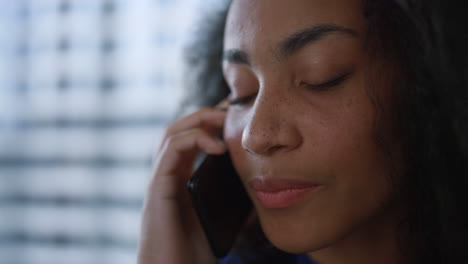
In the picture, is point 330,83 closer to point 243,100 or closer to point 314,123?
point 314,123

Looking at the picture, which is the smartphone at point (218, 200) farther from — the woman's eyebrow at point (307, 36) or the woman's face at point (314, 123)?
the woman's eyebrow at point (307, 36)

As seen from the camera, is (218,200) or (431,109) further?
(218,200)

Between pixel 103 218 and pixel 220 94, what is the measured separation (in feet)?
2.68

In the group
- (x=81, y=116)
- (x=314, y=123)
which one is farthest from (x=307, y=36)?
Result: (x=81, y=116)

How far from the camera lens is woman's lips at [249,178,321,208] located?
1.98ft

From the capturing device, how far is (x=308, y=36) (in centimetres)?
58

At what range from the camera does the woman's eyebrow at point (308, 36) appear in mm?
574

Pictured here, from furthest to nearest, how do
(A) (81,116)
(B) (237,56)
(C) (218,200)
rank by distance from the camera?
(A) (81,116) < (C) (218,200) < (B) (237,56)

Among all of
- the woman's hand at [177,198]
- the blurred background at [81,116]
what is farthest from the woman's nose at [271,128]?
the blurred background at [81,116]

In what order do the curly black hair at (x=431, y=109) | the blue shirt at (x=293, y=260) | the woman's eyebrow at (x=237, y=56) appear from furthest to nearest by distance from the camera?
1. the blue shirt at (x=293, y=260)
2. the woman's eyebrow at (x=237, y=56)
3. the curly black hair at (x=431, y=109)

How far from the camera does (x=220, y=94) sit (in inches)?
41.9

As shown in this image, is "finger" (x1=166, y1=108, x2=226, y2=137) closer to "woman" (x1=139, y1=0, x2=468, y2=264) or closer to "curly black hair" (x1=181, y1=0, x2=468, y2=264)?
"woman" (x1=139, y1=0, x2=468, y2=264)

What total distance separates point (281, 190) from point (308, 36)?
26cm

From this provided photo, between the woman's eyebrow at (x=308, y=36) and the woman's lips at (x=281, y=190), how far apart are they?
215 mm
